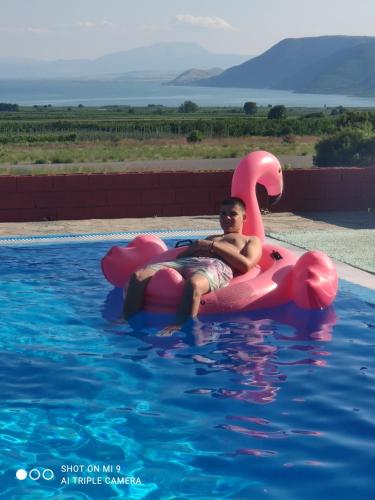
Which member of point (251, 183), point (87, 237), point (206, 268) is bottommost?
point (87, 237)

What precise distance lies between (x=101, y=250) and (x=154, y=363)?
178 inches

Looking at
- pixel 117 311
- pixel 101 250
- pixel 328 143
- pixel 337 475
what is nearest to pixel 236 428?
pixel 337 475

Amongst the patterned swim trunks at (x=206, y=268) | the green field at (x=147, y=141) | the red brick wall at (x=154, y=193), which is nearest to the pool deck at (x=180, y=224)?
the red brick wall at (x=154, y=193)

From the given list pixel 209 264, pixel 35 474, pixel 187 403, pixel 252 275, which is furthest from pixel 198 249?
pixel 35 474

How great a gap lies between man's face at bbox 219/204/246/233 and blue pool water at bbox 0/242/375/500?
2.62 feet

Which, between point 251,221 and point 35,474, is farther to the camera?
point 251,221

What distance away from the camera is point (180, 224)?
12.4 meters

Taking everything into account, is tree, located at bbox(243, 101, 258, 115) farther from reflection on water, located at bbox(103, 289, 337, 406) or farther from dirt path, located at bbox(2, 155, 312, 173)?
reflection on water, located at bbox(103, 289, 337, 406)

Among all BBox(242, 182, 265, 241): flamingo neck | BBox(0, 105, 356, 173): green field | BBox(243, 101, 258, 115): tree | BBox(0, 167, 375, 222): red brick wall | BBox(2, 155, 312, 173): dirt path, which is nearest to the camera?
BBox(242, 182, 265, 241): flamingo neck

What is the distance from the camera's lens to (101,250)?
1048 cm

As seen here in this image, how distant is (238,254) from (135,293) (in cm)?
94

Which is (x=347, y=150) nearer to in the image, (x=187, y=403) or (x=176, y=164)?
(x=176, y=164)

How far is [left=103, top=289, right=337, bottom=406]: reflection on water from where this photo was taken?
18.5ft

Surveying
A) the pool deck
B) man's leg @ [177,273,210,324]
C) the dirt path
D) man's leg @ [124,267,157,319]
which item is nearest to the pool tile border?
the pool deck
